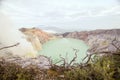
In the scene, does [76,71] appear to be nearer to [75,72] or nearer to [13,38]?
[75,72]

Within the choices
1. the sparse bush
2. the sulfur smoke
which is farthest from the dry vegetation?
the sulfur smoke

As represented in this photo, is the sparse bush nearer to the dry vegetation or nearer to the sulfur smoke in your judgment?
the dry vegetation

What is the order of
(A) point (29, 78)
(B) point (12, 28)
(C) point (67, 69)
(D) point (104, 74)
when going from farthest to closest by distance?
(B) point (12, 28) < (C) point (67, 69) < (A) point (29, 78) < (D) point (104, 74)

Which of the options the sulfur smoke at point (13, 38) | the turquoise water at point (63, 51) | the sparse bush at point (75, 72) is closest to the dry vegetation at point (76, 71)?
the sparse bush at point (75, 72)

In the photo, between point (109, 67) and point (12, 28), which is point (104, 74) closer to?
point (109, 67)

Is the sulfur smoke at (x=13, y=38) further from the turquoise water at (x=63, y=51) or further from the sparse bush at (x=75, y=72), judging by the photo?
the sparse bush at (x=75, y=72)

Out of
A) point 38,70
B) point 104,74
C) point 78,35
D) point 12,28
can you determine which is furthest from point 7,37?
point 104,74

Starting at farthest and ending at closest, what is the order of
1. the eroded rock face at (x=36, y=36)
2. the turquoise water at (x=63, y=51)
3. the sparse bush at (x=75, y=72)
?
the eroded rock face at (x=36, y=36)
the turquoise water at (x=63, y=51)
the sparse bush at (x=75, y=72)
